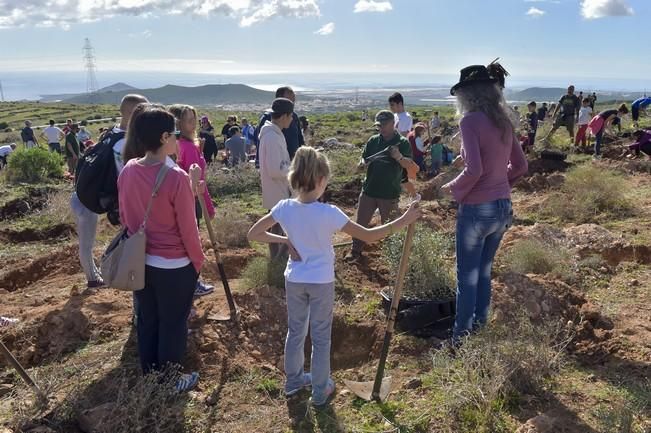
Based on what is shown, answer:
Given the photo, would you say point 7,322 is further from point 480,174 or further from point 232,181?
point 232,181

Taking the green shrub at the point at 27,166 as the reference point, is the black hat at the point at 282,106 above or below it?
above

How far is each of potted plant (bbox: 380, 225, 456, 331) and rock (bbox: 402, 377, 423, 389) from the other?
857mm

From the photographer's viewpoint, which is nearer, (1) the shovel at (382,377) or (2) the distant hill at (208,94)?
(1) the shovel at (382,377)

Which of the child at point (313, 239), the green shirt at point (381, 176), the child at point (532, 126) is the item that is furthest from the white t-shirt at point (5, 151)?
the child at point (313, 239)

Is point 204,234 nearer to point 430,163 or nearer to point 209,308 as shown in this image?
point 209,308

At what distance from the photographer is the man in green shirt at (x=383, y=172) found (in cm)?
551

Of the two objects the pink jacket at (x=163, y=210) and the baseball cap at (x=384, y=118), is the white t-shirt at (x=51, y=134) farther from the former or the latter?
the pink jacket at (x=163, y=210)

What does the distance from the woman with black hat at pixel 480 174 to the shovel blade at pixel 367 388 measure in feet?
2.00

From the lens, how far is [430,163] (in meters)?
13.7

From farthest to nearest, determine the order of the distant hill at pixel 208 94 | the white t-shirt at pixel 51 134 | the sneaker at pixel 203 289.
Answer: the distant hill at pixel 208 94 → the white t-shirt at pixel 51 134 → the sneaker at pixel 203 289

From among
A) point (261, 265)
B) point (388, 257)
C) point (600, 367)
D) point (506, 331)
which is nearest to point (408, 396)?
point (506, 331)

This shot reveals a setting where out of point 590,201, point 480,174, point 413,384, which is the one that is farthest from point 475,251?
point 590,201

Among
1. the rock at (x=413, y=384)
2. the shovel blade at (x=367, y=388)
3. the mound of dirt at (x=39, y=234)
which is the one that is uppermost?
the rock at (x=413, y=384)

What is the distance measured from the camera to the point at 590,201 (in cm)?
827
